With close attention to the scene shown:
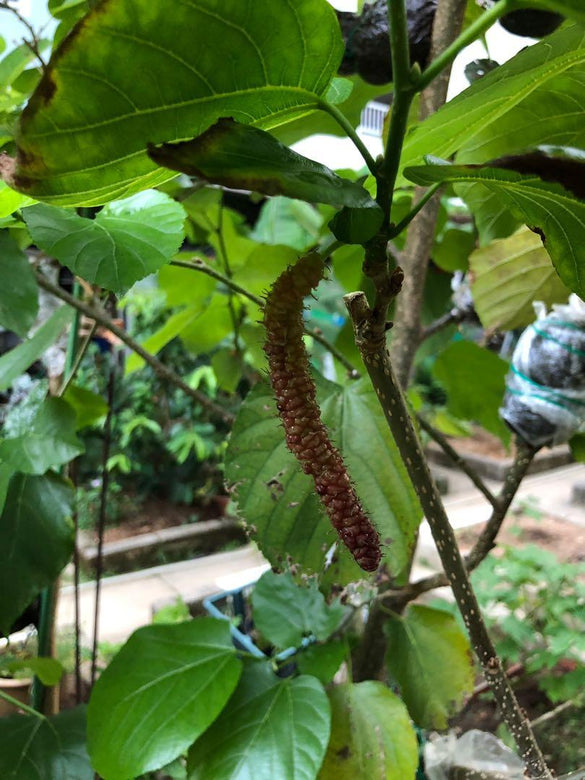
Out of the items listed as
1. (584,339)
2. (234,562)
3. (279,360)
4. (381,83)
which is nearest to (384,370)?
(279,360)

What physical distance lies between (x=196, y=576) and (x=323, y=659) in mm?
1393

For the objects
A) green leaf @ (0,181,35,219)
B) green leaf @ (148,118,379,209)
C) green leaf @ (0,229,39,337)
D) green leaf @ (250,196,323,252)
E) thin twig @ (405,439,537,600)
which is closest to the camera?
green leaf @ (148,118,379,209)

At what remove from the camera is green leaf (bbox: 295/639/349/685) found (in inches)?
20.5

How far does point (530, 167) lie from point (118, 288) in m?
0.18

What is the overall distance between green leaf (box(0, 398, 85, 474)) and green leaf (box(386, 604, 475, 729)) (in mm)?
325

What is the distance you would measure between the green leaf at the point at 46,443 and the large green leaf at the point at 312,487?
0.45 feet

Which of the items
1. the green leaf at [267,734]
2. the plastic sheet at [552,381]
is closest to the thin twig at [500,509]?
the plastic sheet at [552,381]

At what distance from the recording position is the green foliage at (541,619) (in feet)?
3.04

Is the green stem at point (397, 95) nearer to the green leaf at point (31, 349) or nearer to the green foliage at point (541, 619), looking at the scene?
the green leaf at point (31, 349)

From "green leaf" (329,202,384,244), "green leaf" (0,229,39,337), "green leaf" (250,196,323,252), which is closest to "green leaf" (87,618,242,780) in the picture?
"green leaf" (0,229,39,337)

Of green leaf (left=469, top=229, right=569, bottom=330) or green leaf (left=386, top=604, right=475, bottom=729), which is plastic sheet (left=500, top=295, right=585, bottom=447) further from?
green leaf (left=386, top=604, right=475, bottom=729)

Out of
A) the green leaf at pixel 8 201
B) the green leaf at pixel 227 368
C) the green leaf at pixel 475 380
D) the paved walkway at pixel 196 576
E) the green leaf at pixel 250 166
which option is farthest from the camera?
the paved walkway at pixel 196 576

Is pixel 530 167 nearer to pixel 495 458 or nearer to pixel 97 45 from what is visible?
pixel 97 45

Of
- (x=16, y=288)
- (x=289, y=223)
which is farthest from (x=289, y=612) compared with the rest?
(x=289, y=223)
